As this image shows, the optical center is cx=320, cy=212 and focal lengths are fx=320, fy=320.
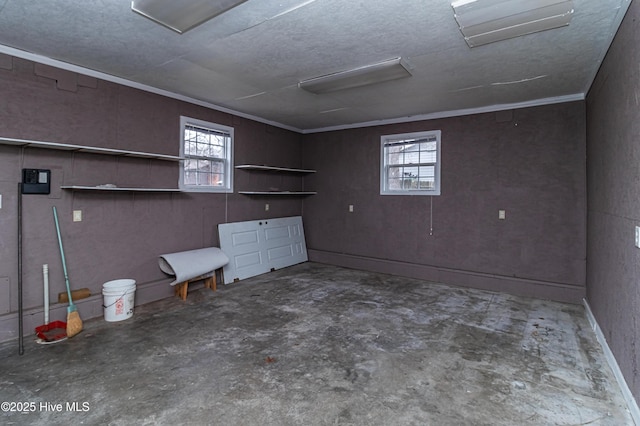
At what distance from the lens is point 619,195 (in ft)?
8.21

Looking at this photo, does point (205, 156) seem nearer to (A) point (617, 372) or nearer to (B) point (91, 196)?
(B) point (91, 196)

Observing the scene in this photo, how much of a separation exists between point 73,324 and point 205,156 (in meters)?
2.81

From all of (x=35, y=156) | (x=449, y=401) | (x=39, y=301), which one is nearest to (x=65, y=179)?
(x=35, y=156)

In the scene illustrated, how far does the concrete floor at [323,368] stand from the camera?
2088 millimetres

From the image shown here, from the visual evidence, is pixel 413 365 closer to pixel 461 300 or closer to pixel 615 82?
pixel 461 300

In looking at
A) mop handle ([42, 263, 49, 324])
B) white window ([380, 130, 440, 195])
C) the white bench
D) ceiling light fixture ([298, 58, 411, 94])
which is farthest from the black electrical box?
white window ([380, 130, 440, 195])

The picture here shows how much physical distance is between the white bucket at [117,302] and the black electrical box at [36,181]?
1209mm

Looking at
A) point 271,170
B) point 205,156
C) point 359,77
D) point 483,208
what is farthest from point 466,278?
point 205,156

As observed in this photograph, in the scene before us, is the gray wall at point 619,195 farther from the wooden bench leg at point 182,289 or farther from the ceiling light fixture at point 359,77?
the wooden bench leg at point 182,289

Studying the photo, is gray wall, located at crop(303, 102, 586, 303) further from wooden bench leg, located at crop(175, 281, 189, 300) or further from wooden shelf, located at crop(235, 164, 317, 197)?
wooden bench leg, located at crop(175, 281, 189, 300)

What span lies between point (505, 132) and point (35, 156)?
19.5 feet

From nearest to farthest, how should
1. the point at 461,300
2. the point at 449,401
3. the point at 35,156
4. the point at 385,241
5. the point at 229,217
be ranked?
the point at 449,401 < the point at 35,156 < the point at 461,300 < the point at 229,217 < the point at 385,241

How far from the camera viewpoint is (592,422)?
2021 mm

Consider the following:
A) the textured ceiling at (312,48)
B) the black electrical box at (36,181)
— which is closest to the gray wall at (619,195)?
the textured ceiling at (312,48)
